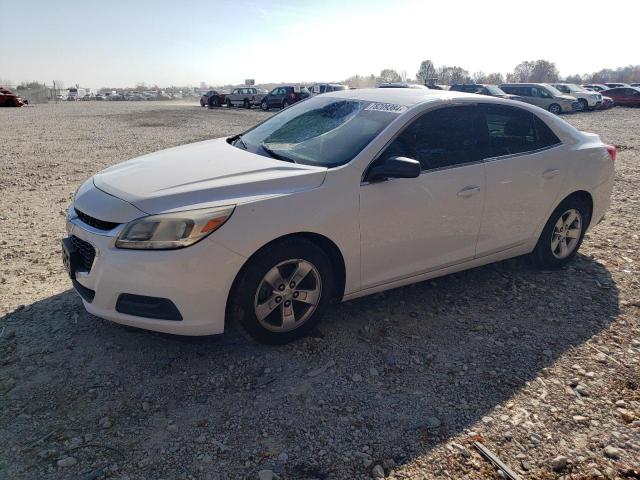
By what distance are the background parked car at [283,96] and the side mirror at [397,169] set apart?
31.5m

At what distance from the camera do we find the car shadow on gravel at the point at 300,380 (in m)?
2.53

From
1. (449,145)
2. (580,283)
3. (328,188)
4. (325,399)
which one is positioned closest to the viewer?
(325,399)

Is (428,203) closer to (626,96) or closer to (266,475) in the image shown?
(266,475)

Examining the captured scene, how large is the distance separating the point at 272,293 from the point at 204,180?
852 mm

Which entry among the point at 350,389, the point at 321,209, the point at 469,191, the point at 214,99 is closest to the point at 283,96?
the point at 214,99

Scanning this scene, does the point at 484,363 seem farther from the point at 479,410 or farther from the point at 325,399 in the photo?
the point at 325,399

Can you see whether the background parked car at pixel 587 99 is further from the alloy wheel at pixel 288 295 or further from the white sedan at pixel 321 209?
the alloy wheel at pixel 288 295

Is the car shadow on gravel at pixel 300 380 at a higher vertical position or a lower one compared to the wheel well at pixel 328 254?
lower

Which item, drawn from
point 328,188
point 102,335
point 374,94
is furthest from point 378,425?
point 374,94

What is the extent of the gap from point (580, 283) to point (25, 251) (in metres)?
5.34

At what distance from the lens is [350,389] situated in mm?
2979

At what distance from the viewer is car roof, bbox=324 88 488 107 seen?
12.7 feet

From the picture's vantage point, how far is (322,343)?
3.46m

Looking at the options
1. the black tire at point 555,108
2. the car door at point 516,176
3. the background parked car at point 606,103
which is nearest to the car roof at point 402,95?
the car door at point 516,176
